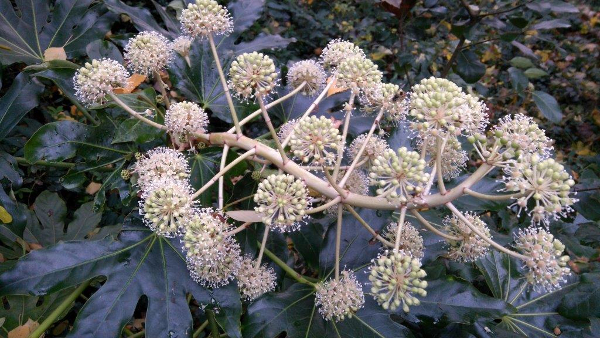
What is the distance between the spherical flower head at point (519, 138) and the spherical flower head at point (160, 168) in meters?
1.06

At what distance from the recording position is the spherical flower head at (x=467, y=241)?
1618 millimetres

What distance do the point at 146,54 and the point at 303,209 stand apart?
1006 mm

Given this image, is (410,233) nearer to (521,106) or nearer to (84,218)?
(84,218)

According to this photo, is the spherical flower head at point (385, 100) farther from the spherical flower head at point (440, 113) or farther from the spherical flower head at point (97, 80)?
the spherical flower head at point (97, 80)

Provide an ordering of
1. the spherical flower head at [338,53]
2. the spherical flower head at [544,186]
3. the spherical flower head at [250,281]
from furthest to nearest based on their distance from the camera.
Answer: the spherical flower head at [338,53]
the spherical flower head at [250,281]
the spherical flower head at [544,186]

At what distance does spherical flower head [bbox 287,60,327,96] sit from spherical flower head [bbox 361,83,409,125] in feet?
0.88

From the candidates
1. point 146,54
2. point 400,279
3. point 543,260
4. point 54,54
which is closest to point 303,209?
point 400,279

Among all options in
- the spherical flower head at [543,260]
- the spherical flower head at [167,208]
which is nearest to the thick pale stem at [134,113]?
the spherical flower head at [167,208]

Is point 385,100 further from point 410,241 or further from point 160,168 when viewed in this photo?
point 160,168

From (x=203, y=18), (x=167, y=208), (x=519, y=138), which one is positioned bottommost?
(x=167, y=208)

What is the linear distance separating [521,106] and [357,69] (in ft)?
14.9

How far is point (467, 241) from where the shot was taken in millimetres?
1628

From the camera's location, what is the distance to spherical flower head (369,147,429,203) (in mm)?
1303

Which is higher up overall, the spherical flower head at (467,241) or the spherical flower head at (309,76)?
the spherical flower head at (309,76)
